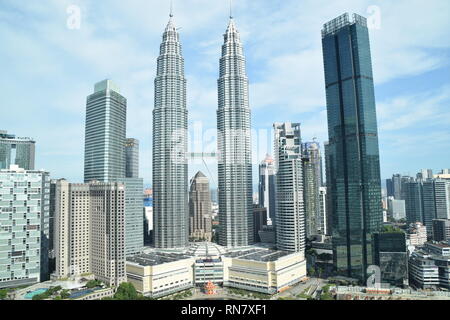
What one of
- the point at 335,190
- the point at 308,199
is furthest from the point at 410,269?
the point at 308,199

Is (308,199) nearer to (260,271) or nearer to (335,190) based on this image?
(335,190)

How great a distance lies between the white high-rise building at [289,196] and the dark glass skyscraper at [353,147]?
5.37 feet

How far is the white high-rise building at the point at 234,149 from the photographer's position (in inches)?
747

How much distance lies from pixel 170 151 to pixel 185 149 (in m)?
0.93

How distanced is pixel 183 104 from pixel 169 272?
1082 centimetres

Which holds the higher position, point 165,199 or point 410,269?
point 165,199

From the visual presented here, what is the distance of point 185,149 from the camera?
20.0 m

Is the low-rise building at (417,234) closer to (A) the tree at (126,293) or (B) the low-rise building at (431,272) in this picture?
(B) the low-rise building at (431,272)

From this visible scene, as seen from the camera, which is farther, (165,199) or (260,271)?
(165,199)

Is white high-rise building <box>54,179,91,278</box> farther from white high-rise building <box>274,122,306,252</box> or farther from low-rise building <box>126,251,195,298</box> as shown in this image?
white high-rise building <box>274,122,306,252</box>

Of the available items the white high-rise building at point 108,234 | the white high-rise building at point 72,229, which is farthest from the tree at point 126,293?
the white high-rise building at point 72,229

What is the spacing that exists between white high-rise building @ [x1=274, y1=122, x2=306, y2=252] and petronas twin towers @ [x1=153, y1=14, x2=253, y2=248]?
2.95 meters

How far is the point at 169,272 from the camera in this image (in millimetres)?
13086

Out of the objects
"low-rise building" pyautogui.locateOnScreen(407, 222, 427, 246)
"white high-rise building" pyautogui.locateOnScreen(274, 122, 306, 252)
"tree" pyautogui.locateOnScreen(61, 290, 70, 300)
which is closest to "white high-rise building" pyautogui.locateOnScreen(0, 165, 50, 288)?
"tree" pyautogui.locateOnScreen(61, 290, 70, 300)
